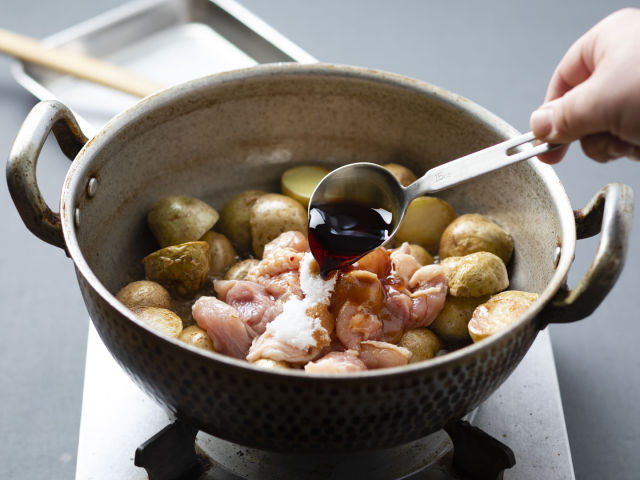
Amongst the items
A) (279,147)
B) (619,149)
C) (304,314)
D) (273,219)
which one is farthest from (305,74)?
(619,149)

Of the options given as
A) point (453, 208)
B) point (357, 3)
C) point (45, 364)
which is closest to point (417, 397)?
point (453, 208)

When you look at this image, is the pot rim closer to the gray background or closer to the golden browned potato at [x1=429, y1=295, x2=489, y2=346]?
the golden browned potato at [x1=429, y1=295, x2=489, y2=346]

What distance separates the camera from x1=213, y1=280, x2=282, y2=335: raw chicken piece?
1.16 metres

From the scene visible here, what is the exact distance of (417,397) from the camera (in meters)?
0.86

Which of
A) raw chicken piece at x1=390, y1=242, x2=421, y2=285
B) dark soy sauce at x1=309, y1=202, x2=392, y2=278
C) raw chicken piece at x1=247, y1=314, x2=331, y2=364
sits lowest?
raw chicken piece at x1=247, y1=314, x2=331, y2=364

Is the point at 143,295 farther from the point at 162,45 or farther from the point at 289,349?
the point at 162,45

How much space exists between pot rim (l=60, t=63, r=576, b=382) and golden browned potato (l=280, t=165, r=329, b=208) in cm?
19

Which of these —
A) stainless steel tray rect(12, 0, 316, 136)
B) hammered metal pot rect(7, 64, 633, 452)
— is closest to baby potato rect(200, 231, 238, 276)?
hammered metal pot rect(7, 64, 633, 452)

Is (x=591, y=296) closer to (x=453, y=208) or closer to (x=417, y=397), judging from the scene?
(x=417, y=397)

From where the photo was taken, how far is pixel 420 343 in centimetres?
115

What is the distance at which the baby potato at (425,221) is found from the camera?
1.34 m

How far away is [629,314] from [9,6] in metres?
2.05

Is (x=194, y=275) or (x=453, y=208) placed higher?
(x=453, y=208)

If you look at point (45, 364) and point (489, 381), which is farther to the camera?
point (45, 364)
